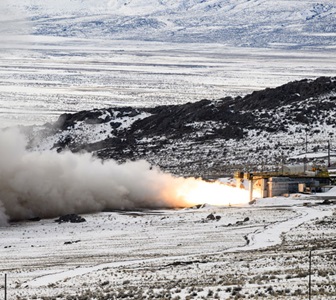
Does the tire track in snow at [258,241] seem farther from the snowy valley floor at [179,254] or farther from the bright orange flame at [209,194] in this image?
the bright orange flame at [209,194]

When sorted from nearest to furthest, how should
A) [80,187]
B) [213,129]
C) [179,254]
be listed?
[179,254] < [80,187] < [213,129]

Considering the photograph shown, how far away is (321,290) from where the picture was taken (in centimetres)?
3638

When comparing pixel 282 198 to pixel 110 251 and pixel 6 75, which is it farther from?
pixel 6 75

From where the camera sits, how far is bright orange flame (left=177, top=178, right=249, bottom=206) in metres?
72.1

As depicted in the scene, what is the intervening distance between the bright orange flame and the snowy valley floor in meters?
4.81

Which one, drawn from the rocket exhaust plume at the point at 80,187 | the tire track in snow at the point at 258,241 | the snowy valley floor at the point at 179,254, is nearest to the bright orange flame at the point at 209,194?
the rocket exhaust plume at the point at 80,187

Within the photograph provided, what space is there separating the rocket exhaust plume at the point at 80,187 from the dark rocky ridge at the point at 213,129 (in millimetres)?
19662

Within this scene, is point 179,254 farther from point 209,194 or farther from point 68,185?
point 209,194

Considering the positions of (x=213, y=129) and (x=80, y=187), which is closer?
(x=80, y=187)

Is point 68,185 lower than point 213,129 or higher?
higher

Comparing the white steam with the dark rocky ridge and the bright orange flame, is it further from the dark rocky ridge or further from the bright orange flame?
the dark rocky ridge

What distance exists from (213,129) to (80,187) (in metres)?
40.0

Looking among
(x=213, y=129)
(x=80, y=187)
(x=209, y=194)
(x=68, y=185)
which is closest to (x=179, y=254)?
(x=68, y=185)

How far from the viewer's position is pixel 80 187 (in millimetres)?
69312
